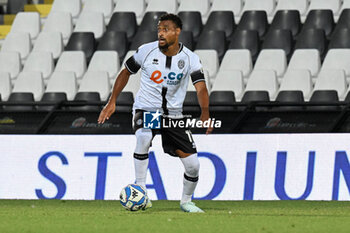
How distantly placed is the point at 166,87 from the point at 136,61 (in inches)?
18.9

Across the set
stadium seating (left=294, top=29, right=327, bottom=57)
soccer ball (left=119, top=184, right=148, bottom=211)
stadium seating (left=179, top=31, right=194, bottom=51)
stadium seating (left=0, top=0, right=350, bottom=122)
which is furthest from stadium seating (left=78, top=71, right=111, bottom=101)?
soccer ball (left=119, top=184, right=148, bottom=211)

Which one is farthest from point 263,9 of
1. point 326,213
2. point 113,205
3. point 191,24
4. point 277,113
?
point 326,213

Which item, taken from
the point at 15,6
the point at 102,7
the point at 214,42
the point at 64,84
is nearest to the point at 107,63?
the point at 64,84

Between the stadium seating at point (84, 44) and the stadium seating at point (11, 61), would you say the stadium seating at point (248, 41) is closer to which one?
the stadium seating at point (84, 44)

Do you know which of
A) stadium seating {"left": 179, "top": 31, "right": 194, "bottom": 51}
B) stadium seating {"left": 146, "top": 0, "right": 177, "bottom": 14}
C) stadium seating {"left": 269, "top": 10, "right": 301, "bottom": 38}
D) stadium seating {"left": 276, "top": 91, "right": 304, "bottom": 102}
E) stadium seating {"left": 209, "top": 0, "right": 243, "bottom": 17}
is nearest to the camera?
stadium seating {"left": 276, "top": 91, "right": 304, "bottom": 102}

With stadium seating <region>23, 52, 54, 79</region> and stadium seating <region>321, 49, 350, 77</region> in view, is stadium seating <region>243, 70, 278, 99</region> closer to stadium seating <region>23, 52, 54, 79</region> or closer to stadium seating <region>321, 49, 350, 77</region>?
stadium seating <region>321, 49, 350, 77</region>

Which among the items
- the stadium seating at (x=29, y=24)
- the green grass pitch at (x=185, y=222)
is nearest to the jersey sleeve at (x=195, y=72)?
the green grass pitch at (x=185, y=222)

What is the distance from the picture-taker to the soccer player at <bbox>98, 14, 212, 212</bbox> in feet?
34.4

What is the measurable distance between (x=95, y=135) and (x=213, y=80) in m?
4.66

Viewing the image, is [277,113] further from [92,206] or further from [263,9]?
[263,9]

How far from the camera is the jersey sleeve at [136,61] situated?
34.9 ft

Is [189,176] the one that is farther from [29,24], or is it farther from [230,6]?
[29,24]

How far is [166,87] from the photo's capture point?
10531 mm

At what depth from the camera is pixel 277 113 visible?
14.3 meters
